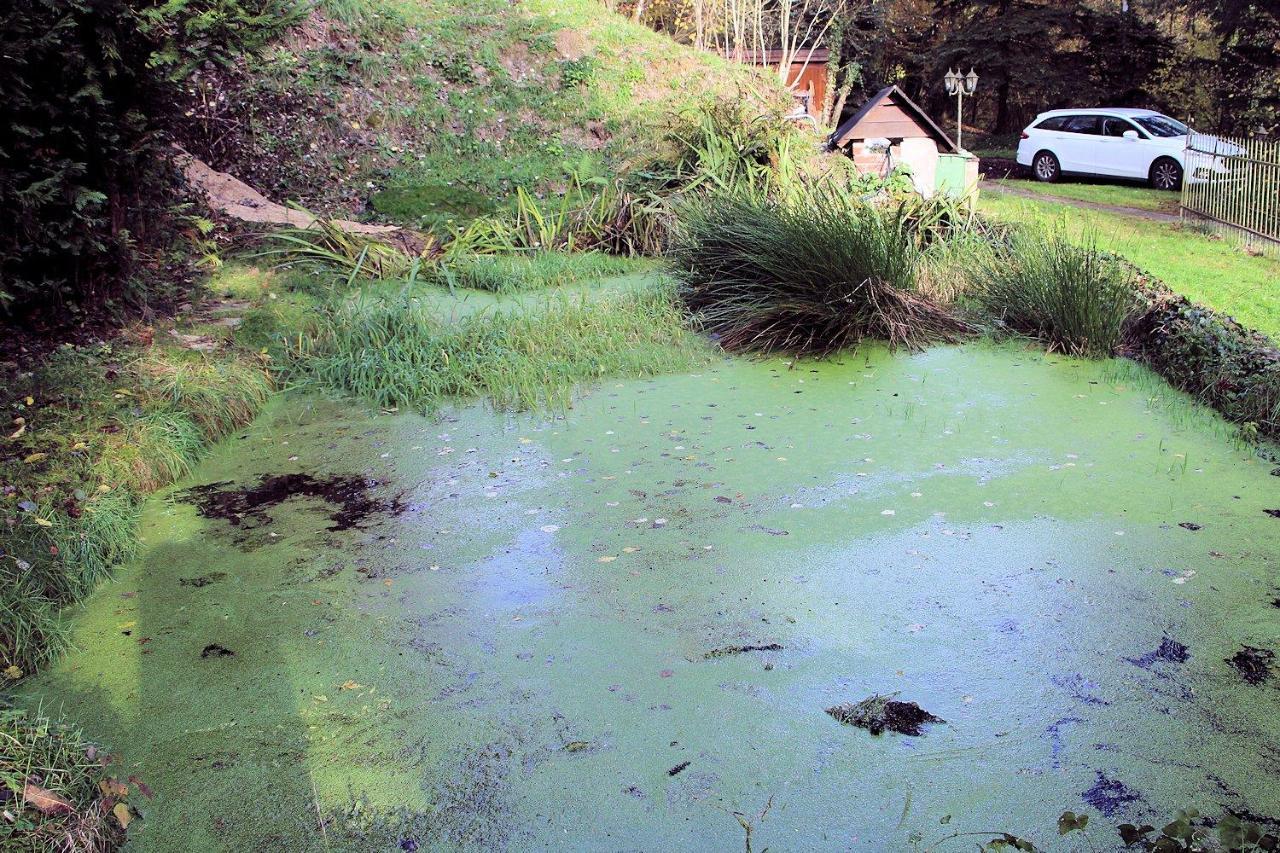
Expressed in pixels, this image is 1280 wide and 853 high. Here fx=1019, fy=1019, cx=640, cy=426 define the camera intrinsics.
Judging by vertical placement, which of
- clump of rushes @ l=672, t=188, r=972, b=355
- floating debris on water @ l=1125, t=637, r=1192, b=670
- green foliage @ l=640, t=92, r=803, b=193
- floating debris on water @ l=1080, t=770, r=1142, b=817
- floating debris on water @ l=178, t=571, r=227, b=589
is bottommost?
floating debris on water @ l=1080, t=770, r=1142, b=817

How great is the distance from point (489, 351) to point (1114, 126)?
495 inches

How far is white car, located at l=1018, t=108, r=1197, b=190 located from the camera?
Result: 14070mm

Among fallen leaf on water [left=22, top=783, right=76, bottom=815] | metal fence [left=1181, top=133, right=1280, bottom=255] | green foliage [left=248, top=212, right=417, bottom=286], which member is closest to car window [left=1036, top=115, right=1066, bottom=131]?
metal fence [left=1181, top=133, right=1280, bottom=255]

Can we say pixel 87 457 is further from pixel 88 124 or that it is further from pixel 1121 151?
pixel 1121 151

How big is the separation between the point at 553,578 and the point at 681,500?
2.45 feet

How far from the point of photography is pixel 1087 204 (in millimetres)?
12445

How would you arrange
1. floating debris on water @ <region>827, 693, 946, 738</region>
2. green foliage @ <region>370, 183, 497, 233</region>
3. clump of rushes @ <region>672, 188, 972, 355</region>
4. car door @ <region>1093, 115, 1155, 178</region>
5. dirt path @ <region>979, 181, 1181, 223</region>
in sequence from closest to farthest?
1. floating debris on water @ <region>827, 693, 946, 738</region>
2. clump of rushes @ <region>672, 188, 972, 355</region>
3. green foliage @ <region>370, 183, 497, 233</region>
4. dirt path @ <region>979, 181, 1181, 223</region>
5. car door @ <region>1093, 115, 1155, 178</region>

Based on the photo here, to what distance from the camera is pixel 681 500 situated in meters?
3.92

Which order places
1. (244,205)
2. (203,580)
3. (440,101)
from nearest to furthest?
(203,580)
(244,205)
(440,101)

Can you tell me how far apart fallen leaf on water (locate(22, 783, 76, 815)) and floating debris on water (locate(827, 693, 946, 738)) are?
174 cm

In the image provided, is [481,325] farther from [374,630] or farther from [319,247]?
[374,630]

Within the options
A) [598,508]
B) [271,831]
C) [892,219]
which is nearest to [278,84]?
[892,219]

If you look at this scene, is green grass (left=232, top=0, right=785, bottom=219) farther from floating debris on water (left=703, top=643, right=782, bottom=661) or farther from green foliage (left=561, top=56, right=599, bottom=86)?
floating debris on water (left=703, top=643, right=782, bottom=661)

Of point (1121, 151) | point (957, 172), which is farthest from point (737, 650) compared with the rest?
point (1121, 151)
